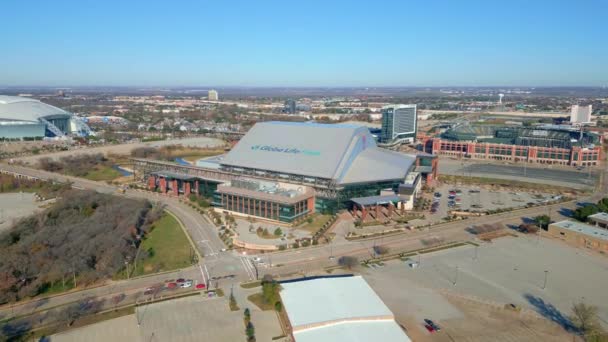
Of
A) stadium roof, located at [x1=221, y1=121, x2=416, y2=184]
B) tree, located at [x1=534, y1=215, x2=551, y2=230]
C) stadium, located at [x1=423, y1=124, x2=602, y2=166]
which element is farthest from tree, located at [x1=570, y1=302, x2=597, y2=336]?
stadium, located at [x1=423, y1=124, x2=602, y2=166]

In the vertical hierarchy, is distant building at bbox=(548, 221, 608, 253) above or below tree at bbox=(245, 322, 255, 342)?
above

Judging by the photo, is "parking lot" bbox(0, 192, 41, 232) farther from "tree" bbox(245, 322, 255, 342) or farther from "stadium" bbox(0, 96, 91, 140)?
"stadium" bbox(0, 96, 91, 140)

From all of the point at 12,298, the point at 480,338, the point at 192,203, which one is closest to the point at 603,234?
the point at 480,338

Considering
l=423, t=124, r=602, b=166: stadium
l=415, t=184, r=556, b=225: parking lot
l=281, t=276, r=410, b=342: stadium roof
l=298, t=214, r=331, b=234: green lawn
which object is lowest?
l=415, t=184, r=556, b=225: parking lot

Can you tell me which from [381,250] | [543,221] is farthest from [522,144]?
[381,250]

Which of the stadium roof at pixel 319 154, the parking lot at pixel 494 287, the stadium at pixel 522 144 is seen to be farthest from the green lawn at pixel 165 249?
the stadium at pixel 522 144

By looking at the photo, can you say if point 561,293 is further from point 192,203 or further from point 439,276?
point 192,203

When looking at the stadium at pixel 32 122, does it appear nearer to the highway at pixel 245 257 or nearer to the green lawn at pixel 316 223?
the highway at pixel 245 257
